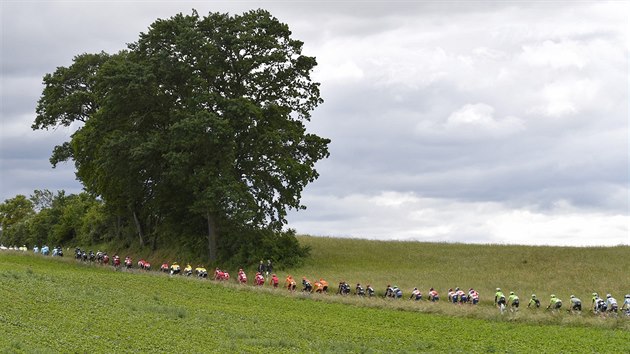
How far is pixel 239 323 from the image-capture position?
37781 mm

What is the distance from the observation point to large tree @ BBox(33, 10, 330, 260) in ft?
215

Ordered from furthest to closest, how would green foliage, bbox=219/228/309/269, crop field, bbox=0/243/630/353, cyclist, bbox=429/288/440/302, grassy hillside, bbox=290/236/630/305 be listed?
green foliage, bbox=219/228/309/269, grassy hillside, bbox=290/236/630/305, cyclist, bbox=429/288/440/302, crop field, bbox=0/243/630/353

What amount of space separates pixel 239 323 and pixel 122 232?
5690 cm

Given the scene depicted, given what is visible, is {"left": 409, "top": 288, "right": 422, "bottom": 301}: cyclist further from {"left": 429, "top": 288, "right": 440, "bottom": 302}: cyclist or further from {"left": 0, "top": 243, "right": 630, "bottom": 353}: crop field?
{"left": 0, "top": 243, "right": 630, "bottom": 353}: crop field

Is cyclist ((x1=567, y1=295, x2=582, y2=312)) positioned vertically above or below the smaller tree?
below

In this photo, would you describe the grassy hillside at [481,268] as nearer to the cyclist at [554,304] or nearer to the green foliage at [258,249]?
the green foliage at [258,249]

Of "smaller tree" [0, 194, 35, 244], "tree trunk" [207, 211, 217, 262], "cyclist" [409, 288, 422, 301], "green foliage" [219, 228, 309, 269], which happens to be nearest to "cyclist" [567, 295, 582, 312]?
"cyclist" [409, 288, 422, 301]

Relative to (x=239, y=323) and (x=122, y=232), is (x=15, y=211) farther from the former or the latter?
(x=239, y=323)

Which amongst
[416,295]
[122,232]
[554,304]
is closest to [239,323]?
[416,295]

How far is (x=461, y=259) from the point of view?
7275 centimetres

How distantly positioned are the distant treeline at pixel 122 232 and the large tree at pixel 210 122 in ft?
3.44

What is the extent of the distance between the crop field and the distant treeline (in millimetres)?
13445

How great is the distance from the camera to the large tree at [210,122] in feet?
215

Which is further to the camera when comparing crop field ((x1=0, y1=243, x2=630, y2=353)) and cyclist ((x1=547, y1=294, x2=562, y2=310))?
cyclist ((x1=547, y1=294, x2=562, y2=310))
